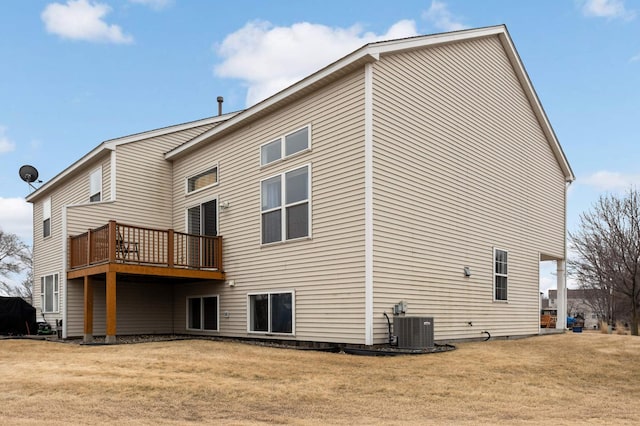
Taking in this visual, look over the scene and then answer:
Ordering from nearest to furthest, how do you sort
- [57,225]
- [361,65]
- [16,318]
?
[361,65] → [16,318] → [57,225]

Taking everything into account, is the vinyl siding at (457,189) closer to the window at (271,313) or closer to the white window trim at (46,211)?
the window at (271,313)

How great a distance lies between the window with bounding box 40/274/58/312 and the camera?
18661mm

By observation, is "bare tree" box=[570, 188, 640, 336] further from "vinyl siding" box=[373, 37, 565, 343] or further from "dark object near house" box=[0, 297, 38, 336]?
"dark object near house" box=[0, 297, 38, 336]

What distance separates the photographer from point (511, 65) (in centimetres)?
1641

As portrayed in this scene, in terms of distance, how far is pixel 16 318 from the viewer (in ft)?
59.2

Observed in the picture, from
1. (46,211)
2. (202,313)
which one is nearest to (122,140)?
(202,313)

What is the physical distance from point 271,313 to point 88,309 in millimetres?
4868

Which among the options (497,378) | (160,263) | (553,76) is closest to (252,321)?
(160,263)

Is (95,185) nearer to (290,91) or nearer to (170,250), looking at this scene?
(170,250)

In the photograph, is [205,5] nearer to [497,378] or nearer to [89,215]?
[89,215]

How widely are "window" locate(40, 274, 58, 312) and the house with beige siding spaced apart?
0.16 meters

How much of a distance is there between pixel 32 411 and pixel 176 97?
13.5 metres

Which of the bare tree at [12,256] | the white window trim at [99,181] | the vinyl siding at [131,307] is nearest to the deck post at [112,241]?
the vinyl siding at [131,307]

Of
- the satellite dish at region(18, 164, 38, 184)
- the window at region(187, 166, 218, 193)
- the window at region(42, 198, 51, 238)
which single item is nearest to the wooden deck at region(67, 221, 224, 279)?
the window at region(187, 166, 218, 193)
